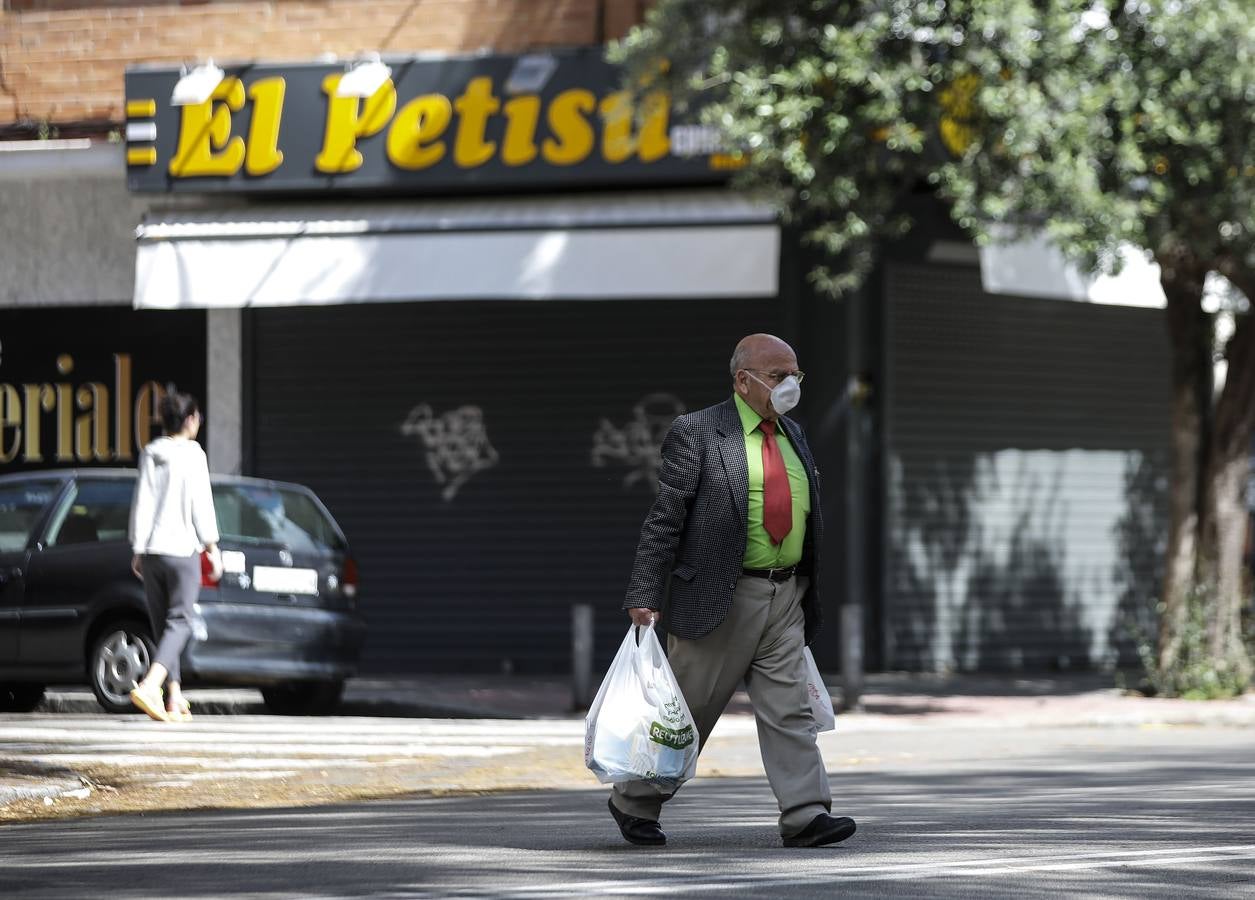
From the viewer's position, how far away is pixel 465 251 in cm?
1673

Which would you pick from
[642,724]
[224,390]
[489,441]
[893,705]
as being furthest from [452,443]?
[642,724]

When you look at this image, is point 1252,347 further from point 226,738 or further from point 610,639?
point 226,738

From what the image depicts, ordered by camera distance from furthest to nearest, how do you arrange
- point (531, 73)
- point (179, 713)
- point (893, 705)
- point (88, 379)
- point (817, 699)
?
point (88, 379) < point (531, 73) < point (893, 705) < point (179, 713) < point (817, 699)

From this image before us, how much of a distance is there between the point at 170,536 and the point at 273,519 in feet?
4.45

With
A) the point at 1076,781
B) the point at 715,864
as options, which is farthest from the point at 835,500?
the point at 715,864

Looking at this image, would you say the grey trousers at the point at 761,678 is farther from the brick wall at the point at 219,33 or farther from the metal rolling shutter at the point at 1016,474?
the brick wall at the point at 219,33

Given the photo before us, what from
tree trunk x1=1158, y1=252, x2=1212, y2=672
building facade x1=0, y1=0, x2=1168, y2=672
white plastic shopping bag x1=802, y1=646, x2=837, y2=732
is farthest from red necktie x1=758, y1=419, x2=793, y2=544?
building facade x1=0, y1=0, x2=1168, y2=672

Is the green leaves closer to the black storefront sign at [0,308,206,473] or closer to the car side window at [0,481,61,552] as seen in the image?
the car side window at [0,481,61,552]

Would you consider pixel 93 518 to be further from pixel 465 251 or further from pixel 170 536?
pixel 465 251

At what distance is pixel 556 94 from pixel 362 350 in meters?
2.93

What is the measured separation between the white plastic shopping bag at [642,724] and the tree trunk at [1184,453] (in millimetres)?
8787

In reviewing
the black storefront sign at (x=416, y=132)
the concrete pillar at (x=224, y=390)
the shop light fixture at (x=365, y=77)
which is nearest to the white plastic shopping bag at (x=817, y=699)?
the black storefront sign at (x=416, y=132)

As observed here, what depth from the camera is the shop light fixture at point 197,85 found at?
1773 cm

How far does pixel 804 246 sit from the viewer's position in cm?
1748
